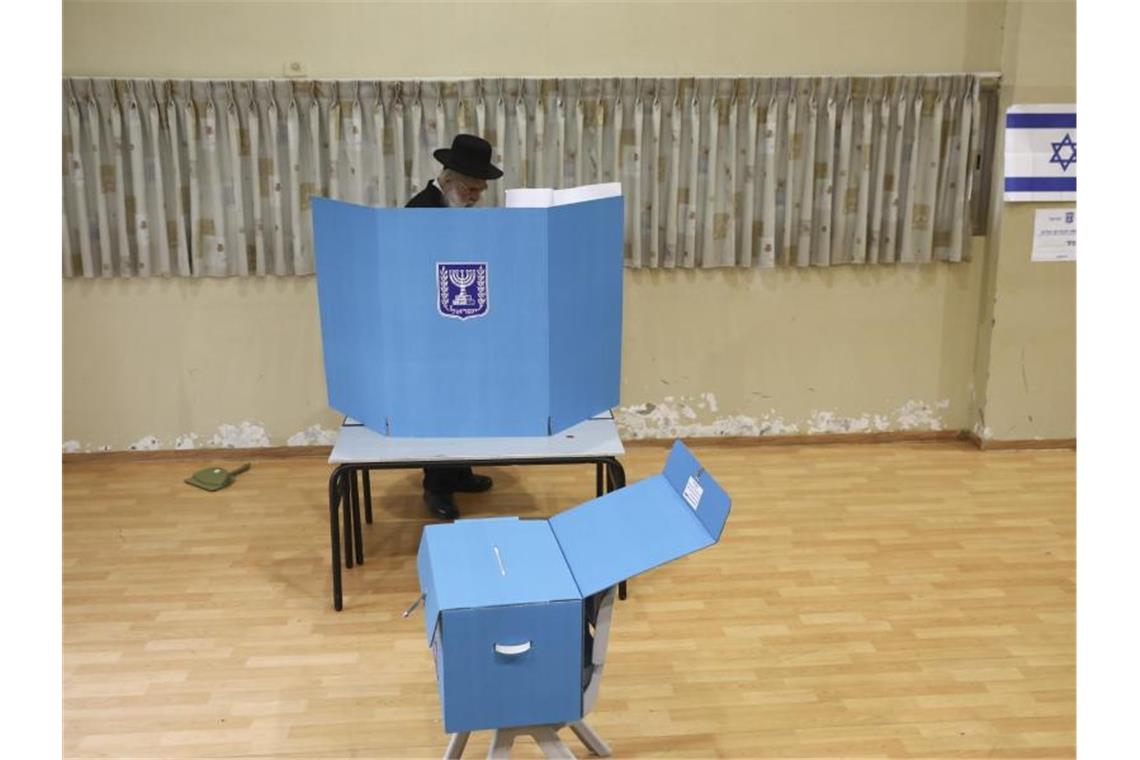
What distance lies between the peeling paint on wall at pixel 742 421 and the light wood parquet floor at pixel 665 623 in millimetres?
350

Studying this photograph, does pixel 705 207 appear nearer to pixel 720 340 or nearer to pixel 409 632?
pixel 720 340

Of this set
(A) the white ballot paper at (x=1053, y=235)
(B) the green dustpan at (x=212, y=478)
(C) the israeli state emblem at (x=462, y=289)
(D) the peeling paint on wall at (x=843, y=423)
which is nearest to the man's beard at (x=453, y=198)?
(C) the israeli state emblem at (x=462, y=289)

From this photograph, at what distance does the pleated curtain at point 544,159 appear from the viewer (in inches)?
167

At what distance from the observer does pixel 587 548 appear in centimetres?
219

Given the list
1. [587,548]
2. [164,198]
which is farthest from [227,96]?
[587,548]

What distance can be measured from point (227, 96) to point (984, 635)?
11.7ft

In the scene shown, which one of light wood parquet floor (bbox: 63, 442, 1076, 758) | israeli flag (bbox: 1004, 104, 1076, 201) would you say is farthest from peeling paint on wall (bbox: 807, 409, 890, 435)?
israeli flag (bbox: 1004, 104, 1076, 201)

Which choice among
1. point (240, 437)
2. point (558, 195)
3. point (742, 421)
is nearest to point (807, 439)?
point (742, 421)

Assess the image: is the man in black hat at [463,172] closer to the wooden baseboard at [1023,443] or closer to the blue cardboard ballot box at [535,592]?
the blue cardboard ballot box at [535,592]

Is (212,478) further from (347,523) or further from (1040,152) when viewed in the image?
(1040,152)

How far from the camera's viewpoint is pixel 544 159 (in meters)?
4.35

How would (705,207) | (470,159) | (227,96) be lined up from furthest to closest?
1. (705,207)
2. (227,96)
3. (470,159)

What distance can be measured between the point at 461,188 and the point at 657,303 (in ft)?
4.58

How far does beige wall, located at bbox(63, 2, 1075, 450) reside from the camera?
4.25 metres
